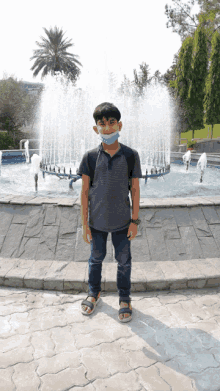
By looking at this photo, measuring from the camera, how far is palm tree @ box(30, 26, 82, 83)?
28.5 m

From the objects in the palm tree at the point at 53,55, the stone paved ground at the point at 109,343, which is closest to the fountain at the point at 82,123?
the stone paved ground at the point at 109,343

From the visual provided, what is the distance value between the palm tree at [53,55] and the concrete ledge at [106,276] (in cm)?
2964

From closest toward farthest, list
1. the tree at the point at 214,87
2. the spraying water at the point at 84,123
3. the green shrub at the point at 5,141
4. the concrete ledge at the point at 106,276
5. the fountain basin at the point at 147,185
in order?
the concrete ledge at the point at 106,276
the fountain basin at the point at 147,185
the spraying water at the point at 84,123
the green shrub at the point at 5,141
the tree at the point at 214,87

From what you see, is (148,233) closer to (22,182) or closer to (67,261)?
(67,261)

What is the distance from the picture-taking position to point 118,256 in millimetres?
2396

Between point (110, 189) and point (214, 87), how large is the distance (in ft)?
68.7

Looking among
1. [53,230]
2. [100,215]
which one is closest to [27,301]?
[53,230]

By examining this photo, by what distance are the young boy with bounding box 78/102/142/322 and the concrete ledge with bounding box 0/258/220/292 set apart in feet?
1.63

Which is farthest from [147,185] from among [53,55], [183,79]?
[53,55]

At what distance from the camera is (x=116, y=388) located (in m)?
1.75

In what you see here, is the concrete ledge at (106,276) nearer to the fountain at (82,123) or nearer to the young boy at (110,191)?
the young boy at (110,191)

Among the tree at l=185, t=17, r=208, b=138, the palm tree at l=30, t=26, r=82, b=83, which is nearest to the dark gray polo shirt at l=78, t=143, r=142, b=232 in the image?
the tree at l=185, t=17, r=208, b=138

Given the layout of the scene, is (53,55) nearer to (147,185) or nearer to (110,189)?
(147,185)

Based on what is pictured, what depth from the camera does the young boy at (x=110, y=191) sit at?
2.22 meters
